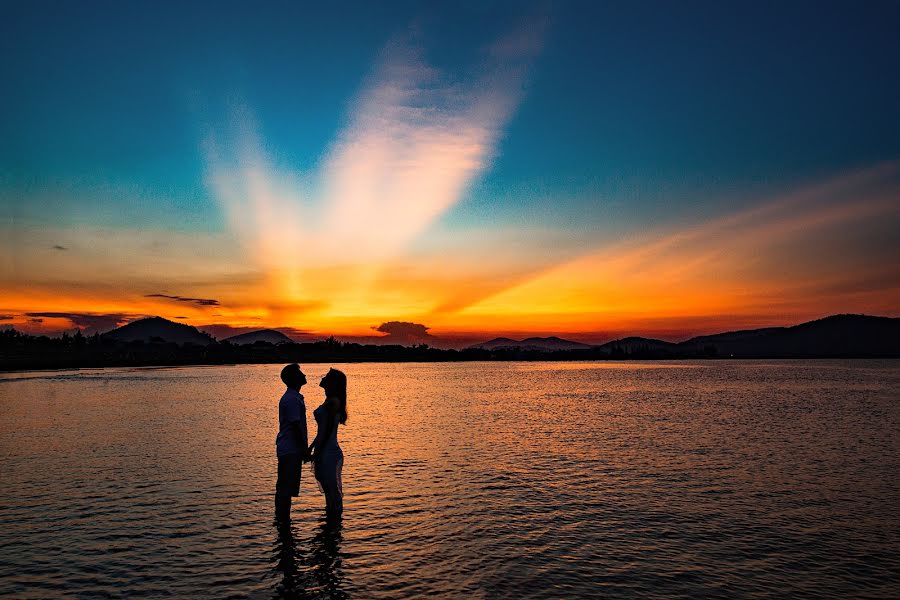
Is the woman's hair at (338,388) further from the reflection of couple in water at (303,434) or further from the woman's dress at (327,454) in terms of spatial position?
the woman's dress at (327,454)

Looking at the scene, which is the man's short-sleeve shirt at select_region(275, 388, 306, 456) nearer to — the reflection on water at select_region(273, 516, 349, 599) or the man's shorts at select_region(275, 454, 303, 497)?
the man's shorts at select_region(275, 454, 303, 497)

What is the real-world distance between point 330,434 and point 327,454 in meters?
0.55

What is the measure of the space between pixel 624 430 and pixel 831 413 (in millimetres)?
Result: 27249

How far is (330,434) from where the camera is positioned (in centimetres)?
1380

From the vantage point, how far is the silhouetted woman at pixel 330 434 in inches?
538

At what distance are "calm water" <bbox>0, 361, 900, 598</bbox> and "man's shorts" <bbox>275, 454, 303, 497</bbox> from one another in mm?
1317

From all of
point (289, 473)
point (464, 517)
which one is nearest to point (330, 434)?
point (289, 473)

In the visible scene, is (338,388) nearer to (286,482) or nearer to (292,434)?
(292,434)

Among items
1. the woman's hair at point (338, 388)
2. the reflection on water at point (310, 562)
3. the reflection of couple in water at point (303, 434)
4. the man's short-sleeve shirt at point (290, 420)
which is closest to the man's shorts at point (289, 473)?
the reflection of couple in water at point (303, 434)

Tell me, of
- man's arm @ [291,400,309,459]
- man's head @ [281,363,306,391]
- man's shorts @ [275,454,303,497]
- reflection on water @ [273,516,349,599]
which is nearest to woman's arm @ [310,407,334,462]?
man's arm @ [291,400,309,459]

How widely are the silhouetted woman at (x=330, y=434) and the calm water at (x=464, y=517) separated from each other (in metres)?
1.60

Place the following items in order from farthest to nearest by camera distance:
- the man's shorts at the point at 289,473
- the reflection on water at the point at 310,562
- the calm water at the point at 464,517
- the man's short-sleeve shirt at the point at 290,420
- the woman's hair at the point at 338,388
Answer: the man's shorts at the point at 289,473 < the woman's hair at the point at 338,388 < the man's short-sleeve shirt at the point at 290,420 < the calm water at the point at 464,517 < the reflection on water at the point at 310,562

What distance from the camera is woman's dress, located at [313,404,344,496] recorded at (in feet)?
44.8

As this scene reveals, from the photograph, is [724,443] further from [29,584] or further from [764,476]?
[29,584]
